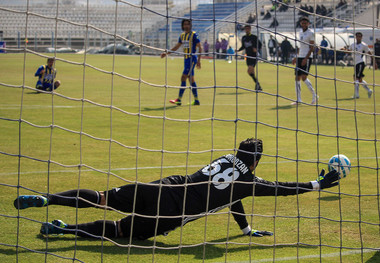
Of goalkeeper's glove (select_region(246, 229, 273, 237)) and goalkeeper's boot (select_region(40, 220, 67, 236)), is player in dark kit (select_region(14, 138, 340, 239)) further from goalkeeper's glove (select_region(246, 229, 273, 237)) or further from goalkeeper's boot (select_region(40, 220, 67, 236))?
goalkeeper's glove (select_region(246, 229, 273, 237))

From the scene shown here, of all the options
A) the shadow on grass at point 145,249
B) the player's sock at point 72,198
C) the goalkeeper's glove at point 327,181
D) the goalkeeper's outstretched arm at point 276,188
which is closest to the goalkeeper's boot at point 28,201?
the player's sock at point 72,198

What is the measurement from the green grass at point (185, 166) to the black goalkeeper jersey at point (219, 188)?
7.0 inches

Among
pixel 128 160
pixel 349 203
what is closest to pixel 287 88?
pixel 128 160

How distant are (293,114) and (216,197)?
9.04 m

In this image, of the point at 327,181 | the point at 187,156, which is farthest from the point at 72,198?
the point at 327,181

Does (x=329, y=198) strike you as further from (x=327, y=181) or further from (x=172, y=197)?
(x=172, y=197)

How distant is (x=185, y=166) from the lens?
8422 mm

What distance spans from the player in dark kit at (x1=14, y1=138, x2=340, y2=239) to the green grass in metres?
0.13

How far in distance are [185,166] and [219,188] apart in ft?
10.1

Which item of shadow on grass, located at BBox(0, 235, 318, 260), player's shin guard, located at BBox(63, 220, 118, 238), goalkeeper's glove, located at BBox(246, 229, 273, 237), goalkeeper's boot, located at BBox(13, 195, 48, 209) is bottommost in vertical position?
shadow on grass, located at BBox(0, 235, 318, 260)

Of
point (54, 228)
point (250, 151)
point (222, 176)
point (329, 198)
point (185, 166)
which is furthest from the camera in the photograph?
point (185, 166)

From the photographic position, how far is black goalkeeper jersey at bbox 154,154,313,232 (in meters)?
5.35

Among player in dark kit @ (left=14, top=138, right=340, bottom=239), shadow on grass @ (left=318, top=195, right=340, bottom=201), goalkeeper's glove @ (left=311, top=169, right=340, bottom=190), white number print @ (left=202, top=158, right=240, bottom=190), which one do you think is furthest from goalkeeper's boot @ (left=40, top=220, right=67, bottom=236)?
shadow on grass @ (left=318, top=195, right=340, bottom=201)

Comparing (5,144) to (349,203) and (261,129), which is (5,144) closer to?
(261,129)
